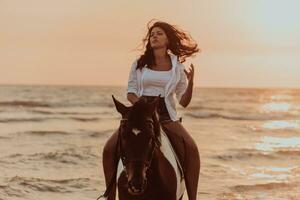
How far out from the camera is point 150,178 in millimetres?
6188

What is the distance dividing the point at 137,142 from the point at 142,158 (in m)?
0.14

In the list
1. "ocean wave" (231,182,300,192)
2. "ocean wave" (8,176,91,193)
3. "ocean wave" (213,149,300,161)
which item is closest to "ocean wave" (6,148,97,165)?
"ocean wave" (8,176,91,193)

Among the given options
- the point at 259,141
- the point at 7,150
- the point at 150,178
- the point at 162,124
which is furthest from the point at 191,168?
the point at 259,141

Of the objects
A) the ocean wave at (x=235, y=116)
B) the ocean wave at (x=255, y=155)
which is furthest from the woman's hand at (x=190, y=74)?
the ocean wave at (x=235, y=116)

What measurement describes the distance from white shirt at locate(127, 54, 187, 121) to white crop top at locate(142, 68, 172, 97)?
0.12 feet

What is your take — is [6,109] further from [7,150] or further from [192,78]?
[192,78]

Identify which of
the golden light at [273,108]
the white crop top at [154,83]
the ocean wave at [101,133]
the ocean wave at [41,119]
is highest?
the white crop top at [154,83]

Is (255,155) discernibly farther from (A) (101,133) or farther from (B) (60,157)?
(A) (101,133)

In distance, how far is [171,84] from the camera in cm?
707

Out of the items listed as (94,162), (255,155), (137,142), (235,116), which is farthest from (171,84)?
(235,116)

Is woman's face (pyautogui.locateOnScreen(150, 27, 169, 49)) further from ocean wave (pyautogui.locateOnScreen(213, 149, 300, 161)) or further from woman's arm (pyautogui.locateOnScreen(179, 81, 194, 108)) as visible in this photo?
ocean wave (pyautogui.locateOnScreen(213, 149, 300, 161))

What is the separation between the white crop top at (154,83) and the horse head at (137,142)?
1.14 m

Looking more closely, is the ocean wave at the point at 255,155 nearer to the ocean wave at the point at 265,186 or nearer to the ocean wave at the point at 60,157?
the ocean wave at the point at 60,157

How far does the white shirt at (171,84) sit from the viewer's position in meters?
7.07
